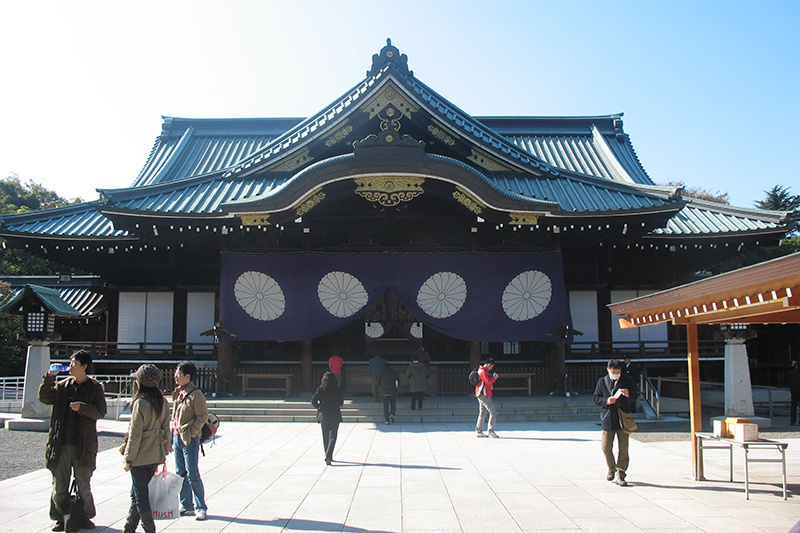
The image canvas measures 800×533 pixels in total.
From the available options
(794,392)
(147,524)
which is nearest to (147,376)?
(147,524)

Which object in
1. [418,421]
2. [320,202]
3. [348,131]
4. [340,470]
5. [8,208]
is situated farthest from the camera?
[8,208]

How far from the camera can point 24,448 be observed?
32.8 feet

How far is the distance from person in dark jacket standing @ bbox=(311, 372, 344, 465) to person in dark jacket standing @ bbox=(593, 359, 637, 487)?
380 cm

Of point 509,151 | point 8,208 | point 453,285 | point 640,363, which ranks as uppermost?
point 8,208

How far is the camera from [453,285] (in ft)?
47.9

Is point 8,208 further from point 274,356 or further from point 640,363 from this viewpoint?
point 640,363

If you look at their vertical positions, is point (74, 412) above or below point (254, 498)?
→ above

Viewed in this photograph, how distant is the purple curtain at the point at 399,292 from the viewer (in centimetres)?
1443

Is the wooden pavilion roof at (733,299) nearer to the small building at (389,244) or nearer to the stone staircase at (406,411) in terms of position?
the stone staircase at (406,411)

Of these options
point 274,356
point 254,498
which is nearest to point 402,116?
point 274,356

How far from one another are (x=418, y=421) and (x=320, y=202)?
230 inches

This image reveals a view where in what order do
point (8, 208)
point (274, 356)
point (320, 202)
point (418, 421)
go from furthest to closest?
point (8, 208), point (274, 356), point (320, 202), point (418, 421)

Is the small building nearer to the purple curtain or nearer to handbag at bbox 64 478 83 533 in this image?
the purple curtain

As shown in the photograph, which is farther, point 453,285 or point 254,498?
point 453,285
